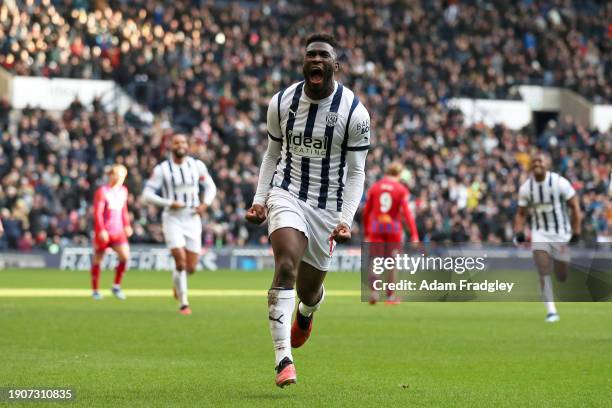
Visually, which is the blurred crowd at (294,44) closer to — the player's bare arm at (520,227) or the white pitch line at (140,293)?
the white pitch line at (140,293)

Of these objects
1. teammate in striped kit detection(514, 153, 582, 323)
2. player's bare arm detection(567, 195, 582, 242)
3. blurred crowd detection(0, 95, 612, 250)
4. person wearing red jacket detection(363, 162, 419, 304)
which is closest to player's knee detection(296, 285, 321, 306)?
player's bare arm detection(567, 195, 582, 242)

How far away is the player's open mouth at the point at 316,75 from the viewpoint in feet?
29.9

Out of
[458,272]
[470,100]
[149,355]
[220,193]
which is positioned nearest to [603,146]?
[470,100]

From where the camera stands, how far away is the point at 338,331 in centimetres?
1480

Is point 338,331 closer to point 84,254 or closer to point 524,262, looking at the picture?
point 524,262

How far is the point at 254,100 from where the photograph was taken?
38.9 meters

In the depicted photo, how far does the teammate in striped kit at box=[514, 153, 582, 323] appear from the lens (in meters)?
17.2

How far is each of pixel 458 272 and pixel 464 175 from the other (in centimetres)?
2496

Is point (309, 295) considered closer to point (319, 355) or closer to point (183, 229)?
point (319, 355)

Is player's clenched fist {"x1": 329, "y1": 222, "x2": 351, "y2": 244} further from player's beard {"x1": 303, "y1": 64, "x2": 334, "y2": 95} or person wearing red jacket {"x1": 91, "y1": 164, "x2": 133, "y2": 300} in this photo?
person wearing red jacket {"x1": 91, "y1": 164, "x2": 133, "y2": 300}

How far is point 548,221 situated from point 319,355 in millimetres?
6701

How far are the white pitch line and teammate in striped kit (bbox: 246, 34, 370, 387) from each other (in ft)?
42.1

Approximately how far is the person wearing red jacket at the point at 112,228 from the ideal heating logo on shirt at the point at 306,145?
483 inches

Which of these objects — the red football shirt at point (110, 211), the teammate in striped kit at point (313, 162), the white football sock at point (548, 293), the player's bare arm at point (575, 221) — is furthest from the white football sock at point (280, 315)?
the red football shirt at point (110, 211)
